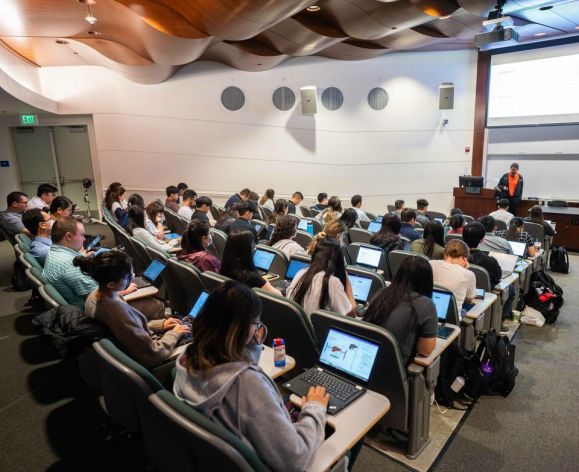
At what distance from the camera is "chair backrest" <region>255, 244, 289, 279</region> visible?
4074 mm

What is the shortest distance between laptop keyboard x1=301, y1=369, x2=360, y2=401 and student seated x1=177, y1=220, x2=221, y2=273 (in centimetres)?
173

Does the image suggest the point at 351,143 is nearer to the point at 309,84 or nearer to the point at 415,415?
the point at 309,84

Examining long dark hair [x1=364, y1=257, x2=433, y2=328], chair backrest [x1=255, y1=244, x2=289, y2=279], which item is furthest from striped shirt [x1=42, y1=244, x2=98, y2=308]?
long dark hair [x1=364, y1=257, x2=433, y2=328]

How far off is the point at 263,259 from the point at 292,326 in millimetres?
1779

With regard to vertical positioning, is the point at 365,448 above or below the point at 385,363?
below

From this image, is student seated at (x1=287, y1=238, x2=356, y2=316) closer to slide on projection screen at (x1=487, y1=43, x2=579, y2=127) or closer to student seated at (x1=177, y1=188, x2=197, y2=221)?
student seated at (x1=177, y1=188, x2=197, y2=221)

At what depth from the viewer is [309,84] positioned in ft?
34.4

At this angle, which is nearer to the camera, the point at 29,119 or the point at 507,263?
the point at 507,263

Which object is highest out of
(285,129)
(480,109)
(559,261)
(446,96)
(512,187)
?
(446,96)

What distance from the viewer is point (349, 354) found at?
7.02ft

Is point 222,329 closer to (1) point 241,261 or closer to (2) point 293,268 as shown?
(1) point 241,261

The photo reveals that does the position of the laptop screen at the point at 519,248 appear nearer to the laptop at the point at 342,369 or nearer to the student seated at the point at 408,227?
the student seated at the point at 408,227

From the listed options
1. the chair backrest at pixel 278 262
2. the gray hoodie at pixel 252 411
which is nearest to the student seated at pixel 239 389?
the gray hoodie at pixel 252 411

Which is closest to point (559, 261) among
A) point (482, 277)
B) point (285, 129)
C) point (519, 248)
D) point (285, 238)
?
point (519, 248)
